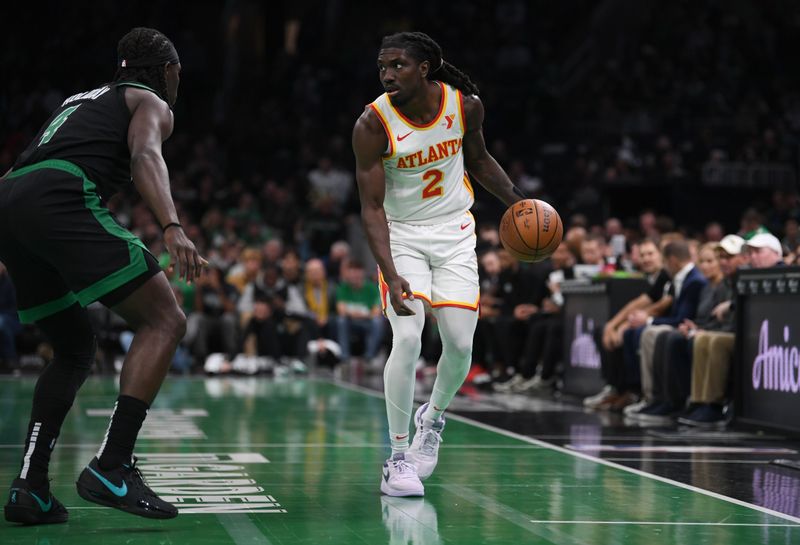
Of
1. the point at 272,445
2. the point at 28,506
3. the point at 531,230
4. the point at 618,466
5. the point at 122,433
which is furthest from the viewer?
the point at 272,445

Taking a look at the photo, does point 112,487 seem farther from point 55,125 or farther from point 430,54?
point 430,54

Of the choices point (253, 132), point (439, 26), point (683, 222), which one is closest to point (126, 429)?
point (683, 222)

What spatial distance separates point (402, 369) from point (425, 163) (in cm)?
100

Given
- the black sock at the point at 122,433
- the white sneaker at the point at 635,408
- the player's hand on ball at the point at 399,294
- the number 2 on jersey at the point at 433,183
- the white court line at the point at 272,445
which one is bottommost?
the white court line at the point at 272,445

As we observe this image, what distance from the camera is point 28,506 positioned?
4.89 m

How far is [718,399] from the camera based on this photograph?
9641mm

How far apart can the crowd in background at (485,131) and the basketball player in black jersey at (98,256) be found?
704 centimetres

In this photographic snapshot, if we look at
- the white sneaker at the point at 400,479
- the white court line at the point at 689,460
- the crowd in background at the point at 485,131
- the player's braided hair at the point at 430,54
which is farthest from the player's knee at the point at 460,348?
the crowd in background at the point at 485,131

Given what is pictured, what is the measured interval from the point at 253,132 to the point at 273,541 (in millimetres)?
19775

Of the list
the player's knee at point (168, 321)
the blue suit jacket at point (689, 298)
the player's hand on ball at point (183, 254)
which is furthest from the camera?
the blue suit jacket at point (689, 298)

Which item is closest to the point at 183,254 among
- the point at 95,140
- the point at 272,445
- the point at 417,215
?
the point at 95,140

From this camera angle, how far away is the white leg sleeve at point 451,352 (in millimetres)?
6055

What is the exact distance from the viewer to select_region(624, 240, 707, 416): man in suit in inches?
407

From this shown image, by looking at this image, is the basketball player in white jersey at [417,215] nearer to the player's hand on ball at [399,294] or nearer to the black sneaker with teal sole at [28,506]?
the player's hand on ball at [399,294]
